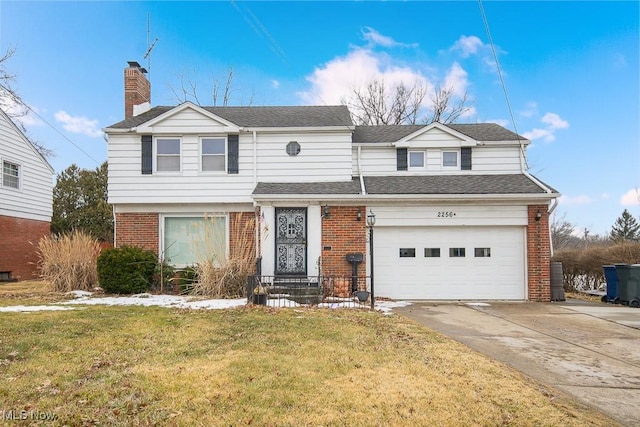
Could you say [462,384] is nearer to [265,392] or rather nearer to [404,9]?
[265,392]

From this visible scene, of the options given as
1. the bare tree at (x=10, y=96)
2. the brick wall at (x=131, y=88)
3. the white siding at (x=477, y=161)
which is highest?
the bare tree at (x=10, y=96)

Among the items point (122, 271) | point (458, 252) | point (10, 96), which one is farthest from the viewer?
point (10, 96)

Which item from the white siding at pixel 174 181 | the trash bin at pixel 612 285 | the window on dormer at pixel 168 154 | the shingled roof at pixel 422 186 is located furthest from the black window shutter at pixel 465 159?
the window on dormer at pixel 168 154

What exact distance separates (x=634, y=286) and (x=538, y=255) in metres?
2.46

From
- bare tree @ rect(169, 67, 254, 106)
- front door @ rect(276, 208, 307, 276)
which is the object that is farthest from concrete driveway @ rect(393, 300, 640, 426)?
bare tree @ rect(169, 67, 254, 106)

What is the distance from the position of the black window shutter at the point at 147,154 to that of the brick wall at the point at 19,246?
7126 millimetres

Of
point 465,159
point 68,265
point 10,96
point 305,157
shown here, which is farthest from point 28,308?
point 10,96

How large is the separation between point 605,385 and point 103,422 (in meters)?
5.23

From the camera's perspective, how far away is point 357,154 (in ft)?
45.4

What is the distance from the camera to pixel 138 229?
13.2m

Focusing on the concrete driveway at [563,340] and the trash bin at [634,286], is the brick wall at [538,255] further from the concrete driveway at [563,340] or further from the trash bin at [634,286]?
the trash bin at [634,286]

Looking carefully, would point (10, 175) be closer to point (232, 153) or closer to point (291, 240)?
point (232, 153)

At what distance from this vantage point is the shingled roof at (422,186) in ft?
39.8

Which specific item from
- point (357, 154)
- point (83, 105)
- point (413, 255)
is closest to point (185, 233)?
point (357, 154)
